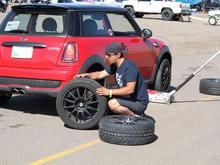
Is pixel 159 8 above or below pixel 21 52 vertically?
below

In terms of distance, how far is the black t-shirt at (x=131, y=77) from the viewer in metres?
6.77

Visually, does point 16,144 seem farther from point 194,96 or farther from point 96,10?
point 194,96

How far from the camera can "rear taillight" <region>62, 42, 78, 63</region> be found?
7328 millimetres

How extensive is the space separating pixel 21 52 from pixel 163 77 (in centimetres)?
340

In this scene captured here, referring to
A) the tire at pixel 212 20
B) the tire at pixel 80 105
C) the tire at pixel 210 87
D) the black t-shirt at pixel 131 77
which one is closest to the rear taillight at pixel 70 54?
the tire at pixel 80 105

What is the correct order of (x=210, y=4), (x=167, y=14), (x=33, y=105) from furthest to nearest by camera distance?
1. (x=210, y=4)
2. (x=167, y=14)
3. (x=33, y=105)

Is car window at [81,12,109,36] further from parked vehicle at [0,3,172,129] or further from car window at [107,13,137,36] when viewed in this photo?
car window at [107,13,137,36]

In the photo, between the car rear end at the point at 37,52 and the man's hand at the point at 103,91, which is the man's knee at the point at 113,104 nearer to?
the man's hand at the point at 103,91

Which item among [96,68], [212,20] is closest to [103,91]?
[96,68]

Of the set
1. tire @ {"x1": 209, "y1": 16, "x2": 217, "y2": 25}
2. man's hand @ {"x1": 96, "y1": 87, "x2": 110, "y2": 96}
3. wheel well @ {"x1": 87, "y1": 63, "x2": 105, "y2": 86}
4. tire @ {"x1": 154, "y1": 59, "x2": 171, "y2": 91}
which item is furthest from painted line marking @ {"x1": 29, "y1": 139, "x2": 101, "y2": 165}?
tire @ {"x1": 209, "y1": 16, "x2": 217, "y2": 25}

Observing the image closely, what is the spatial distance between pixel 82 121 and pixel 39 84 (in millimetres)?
845

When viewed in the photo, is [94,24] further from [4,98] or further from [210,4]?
[210,4]

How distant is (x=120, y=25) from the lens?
889cm

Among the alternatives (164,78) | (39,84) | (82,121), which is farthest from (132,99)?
(164,78)
